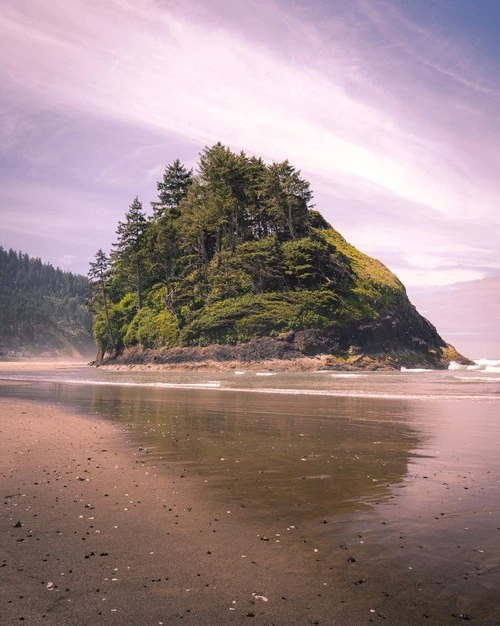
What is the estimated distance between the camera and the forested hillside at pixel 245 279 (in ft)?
203

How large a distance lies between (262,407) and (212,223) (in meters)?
56.2

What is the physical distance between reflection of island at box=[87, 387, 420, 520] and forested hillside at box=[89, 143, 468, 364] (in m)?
40.3

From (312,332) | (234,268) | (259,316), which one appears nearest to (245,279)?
(234,268)

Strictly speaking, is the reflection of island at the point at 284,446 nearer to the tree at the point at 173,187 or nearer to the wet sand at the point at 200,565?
the wet sand at the point at 200,565

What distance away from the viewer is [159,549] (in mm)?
5340

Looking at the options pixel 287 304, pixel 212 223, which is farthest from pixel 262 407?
pixel 212 223

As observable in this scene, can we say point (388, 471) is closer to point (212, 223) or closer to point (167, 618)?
point (167, 618)

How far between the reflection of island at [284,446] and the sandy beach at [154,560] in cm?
85

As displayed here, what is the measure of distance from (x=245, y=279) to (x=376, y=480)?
58.9 meters

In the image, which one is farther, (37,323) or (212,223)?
(37,323)

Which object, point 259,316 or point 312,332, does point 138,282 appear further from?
point 312,332

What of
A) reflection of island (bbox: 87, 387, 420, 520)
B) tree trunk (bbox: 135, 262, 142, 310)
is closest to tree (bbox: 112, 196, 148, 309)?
tree trunk (bbox: 135, 262, 142, 310)

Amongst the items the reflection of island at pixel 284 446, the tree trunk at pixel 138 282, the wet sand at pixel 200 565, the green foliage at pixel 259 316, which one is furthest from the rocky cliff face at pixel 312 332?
the wet sand at pixel 200 565

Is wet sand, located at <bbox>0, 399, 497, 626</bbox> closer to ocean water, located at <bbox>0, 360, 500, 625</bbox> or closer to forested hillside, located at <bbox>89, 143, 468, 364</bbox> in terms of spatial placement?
ocean water, located at <bbox>0, 360, 500, 625</bbox>
